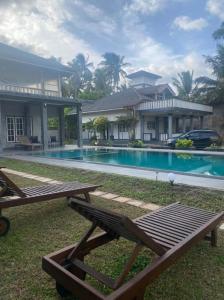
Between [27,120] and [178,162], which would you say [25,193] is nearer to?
[178,162]

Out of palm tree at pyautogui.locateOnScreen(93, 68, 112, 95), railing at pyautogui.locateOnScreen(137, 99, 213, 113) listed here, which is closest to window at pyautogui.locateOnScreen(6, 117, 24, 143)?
railing at pyautogui.locateOnScreen(137, 99, 213, 113)

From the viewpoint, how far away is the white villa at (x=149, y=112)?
883 inches

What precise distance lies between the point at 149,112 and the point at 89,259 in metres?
21.9

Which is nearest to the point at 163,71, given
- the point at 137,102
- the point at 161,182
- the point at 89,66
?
the point at 89,66

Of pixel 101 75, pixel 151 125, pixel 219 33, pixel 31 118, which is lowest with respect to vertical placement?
pixel 151 125

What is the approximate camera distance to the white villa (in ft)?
73.6

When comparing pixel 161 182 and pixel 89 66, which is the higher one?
pixel 89 66

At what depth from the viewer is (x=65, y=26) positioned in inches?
564

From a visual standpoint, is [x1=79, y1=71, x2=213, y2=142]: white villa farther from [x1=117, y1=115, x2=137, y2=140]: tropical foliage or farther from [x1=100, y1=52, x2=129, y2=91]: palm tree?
[x1=100, y1=52, x2=129, y2=91]: palm tree

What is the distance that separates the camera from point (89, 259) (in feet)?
10.4

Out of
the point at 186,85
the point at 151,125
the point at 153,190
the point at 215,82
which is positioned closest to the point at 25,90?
the point at 151,125

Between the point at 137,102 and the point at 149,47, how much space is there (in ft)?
23.8

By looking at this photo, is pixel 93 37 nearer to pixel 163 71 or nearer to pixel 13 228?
pixel 13 228

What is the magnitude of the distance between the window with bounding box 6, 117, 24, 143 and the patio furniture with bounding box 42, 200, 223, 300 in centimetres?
1763
